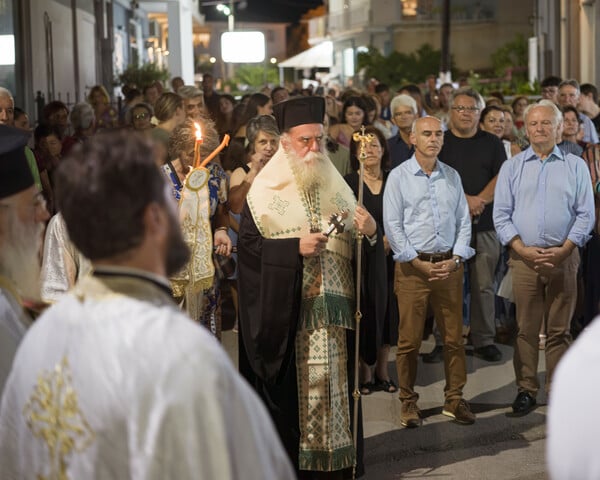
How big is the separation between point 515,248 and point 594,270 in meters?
1.93

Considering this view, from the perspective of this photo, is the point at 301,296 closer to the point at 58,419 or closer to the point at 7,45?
the point at 58,419

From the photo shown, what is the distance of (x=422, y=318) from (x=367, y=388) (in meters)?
1.12

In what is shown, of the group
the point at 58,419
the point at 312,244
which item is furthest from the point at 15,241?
the point at 312,244

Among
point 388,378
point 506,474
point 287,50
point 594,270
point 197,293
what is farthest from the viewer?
point 287,50

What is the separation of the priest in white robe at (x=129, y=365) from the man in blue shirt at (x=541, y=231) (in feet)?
18.4

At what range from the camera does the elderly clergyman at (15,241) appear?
11.1 feet

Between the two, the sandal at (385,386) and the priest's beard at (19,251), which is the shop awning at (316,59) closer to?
the sandal at (385,386)

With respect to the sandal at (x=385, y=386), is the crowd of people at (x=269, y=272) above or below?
above

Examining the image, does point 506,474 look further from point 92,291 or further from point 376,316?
point 92,291

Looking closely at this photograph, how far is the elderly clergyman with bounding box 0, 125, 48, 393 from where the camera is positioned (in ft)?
11.1

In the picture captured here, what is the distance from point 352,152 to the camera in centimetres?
914

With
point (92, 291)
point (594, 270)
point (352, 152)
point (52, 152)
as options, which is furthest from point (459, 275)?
point (92, 291)

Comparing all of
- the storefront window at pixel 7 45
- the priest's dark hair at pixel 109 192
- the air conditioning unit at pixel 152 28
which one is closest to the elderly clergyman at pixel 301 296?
the priest's dark hair at pixel 109 192

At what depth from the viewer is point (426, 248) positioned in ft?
25.7
